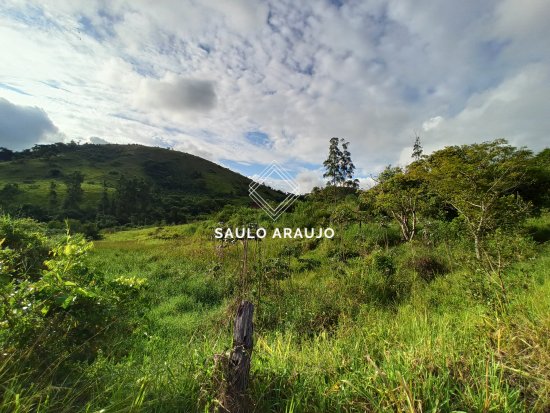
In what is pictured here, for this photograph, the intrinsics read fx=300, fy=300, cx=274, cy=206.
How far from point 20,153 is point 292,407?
118 m

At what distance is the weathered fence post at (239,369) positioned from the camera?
2275 mm

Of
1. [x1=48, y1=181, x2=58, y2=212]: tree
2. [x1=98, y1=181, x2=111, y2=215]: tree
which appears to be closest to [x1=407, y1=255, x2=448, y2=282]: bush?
[x1=98, y1=181, x2=111, y2=215]: tree

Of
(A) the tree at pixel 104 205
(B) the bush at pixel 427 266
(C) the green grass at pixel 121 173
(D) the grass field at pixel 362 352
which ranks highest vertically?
(C) the green grass at pixel 121 173

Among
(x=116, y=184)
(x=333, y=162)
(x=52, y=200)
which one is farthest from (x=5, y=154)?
(x=333, y=162)

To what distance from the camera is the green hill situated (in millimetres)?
54781

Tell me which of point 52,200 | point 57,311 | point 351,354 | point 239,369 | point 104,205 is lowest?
point 351,354

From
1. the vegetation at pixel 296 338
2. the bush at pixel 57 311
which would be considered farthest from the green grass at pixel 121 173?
the bush at pixel 57 311

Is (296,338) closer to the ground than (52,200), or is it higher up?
closer to the ground

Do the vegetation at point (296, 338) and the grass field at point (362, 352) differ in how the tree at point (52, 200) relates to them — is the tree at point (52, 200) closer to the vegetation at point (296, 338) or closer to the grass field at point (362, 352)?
the vegetation at point (296, 338)

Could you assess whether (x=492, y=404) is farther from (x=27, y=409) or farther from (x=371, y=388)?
(x=27, y=409)

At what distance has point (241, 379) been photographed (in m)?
2.40

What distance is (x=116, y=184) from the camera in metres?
76.3

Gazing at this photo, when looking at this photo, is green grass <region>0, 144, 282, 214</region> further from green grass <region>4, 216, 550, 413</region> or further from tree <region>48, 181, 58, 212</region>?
green grass <region>4, 216, 550, 413</region>

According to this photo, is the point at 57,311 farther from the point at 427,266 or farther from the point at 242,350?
the point at 427,266
